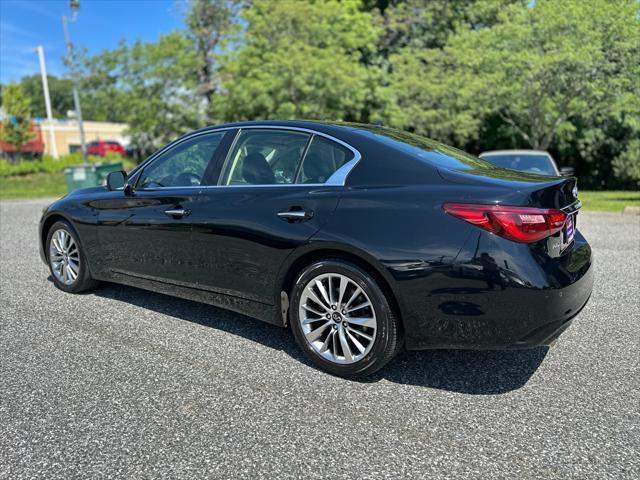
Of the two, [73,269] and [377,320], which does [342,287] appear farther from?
[73,269]

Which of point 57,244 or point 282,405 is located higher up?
point 57,244

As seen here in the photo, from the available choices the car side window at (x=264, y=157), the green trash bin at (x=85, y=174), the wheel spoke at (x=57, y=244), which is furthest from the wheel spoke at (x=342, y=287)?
the green trash bin at (x=85, y=174)

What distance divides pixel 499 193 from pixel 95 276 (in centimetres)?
367

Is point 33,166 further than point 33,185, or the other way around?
point 33,166

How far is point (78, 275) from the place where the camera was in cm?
504

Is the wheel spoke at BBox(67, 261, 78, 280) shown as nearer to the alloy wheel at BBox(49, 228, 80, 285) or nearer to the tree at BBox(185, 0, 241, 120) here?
the alloy wheel at BBox(49, 228, 80, 285)

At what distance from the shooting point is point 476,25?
27.5 meters

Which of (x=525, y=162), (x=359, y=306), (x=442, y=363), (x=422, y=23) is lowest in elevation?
(x=442, y=363)

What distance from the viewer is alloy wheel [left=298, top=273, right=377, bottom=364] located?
318 centimetres

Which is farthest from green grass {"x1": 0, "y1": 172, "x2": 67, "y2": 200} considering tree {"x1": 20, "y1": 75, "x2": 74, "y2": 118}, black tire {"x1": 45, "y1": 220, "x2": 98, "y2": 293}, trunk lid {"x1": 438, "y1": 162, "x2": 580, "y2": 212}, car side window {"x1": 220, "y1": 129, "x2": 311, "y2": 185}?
tree {"x1": 20, "y1": 75, "x2": 74, "y2": 118}

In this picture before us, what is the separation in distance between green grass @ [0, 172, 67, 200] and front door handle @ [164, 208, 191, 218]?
16857mm

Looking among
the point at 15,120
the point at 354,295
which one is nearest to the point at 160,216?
the point at 354,295

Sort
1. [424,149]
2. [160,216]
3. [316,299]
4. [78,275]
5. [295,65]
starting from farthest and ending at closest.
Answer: [295,65] → [78,275] → [160,216] → [424,149] → [316,299]

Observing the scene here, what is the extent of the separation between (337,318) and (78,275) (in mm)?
2985
